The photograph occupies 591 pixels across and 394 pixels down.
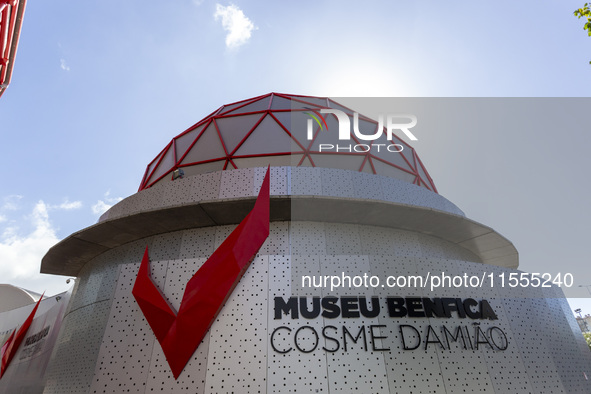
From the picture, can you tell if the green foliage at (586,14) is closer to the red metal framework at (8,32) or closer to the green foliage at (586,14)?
the green foliage at (586,14)

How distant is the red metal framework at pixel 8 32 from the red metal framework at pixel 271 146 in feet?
18.8

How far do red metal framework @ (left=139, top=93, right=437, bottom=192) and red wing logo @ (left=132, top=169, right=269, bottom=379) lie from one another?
4441mm

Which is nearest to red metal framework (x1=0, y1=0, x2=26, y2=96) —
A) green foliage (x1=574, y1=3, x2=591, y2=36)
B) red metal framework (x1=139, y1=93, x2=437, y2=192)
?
red metal framework (x1=139, y1=93, x2=437, y2=192)

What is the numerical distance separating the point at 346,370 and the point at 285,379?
3.97ft

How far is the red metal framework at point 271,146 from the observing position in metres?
10.8

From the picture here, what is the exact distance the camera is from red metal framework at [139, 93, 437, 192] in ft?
35.6

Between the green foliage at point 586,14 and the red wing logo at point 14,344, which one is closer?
the green foliage at point 586,14

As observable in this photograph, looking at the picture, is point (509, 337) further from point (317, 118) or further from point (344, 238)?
point (317, 118)

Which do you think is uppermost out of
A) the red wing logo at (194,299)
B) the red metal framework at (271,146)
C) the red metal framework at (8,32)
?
the red metal framework at (271,146)

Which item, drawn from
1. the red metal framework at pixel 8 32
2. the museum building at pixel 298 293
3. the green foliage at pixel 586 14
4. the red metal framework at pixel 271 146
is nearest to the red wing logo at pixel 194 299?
the museum building at pixel 298 293

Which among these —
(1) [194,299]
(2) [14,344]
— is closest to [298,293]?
(1) [194,299]

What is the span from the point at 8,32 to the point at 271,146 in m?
7.12

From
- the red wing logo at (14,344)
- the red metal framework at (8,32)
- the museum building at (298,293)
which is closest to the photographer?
the red metal framework at (8,32)

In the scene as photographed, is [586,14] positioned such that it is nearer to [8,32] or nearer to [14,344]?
[8,32]
